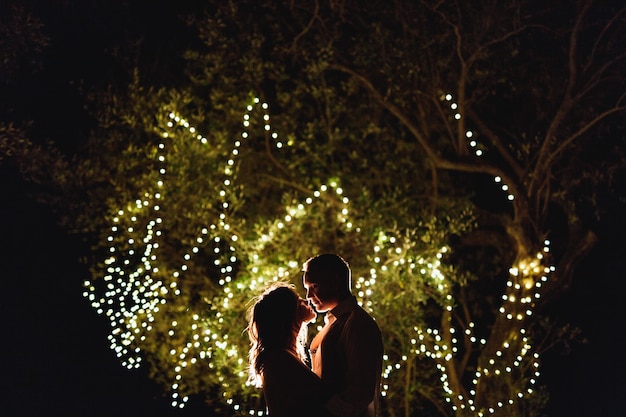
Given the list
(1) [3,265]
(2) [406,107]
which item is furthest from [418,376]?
(1) [3,265]

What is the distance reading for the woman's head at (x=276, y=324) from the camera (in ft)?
10.6

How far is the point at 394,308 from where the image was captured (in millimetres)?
6953

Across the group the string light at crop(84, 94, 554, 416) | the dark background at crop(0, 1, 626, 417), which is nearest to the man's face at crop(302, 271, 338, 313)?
the string light at crop(84, 94, 554, 416)

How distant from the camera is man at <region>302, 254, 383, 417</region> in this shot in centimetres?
303

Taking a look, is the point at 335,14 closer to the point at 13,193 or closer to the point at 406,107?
the point at 406,107

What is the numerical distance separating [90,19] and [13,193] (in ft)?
7.24

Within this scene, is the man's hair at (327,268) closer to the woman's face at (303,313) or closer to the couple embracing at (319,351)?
the couple embracing at (319,351)

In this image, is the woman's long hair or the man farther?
the woman's long hair

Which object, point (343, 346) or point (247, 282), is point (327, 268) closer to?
point (343, 346)

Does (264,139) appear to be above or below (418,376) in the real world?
above

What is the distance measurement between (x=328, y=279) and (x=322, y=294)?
7 cm

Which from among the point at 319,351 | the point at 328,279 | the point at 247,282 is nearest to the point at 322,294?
the point at 328,279

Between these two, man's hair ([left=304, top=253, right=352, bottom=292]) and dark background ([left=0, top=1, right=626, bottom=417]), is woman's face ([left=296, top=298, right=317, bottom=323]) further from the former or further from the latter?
dark background ([left=0, top=1, right=626, bottom=417])

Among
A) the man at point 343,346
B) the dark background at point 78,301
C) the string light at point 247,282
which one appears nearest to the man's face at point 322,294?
the man at point 343,346
